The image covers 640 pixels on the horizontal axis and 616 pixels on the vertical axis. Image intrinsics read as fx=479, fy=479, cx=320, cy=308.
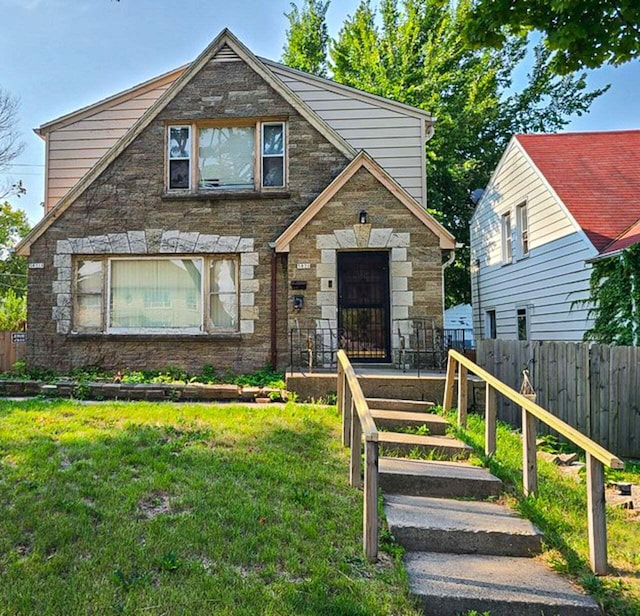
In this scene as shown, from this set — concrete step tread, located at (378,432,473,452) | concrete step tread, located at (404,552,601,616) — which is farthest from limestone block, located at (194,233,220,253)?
concrete step tread, located at (404,552,601,616)

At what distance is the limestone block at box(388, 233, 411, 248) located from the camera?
8906 millimetres

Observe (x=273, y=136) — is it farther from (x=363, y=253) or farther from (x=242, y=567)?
(x=242, y=567)

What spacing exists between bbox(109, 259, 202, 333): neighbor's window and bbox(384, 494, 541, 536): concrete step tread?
6494 mm

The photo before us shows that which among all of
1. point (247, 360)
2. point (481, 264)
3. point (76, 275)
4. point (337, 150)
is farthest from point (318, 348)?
point (481, 264)

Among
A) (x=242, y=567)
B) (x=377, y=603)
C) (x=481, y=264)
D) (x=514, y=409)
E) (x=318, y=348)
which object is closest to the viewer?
(x=377, y=603)

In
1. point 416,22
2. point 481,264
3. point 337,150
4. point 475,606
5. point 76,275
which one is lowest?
point 475,606

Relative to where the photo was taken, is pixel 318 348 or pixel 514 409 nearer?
pixel 514 409

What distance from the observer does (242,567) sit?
10.1ft

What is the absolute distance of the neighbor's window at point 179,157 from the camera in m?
9.96

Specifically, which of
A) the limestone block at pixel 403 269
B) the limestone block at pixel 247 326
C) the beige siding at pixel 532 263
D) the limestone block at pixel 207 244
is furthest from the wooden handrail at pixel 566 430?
the beige siding at pixel 532 263

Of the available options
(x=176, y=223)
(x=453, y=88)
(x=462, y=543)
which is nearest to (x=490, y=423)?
(x=462, y=543)

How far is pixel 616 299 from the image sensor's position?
8.74 m

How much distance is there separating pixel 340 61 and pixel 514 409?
20.2 m

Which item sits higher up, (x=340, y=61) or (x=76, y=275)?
(x=340, y=61)
